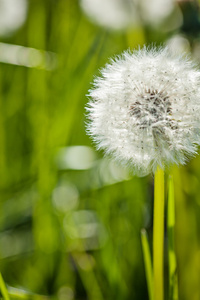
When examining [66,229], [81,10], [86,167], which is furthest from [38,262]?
[81,10]

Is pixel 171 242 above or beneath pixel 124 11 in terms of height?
beneath

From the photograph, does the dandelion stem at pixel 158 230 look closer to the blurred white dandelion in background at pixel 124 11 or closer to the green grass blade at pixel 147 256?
the green grass blade at pixel 147 256

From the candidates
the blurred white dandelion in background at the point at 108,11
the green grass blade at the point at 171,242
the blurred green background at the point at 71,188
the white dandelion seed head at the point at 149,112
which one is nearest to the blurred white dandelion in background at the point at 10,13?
the blurred green background at the point at 71,188

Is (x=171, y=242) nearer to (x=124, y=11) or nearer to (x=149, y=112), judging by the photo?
(x=149, y=112)

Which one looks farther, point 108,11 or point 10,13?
point 108,11

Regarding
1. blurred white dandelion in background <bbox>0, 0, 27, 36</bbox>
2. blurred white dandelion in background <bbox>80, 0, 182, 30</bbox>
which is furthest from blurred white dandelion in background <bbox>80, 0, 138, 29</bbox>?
blurred white dandelion in background <bbox>0, 0, 27, 36</bbox>

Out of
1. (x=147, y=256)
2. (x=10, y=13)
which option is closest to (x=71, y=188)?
(x=147, y=256)
